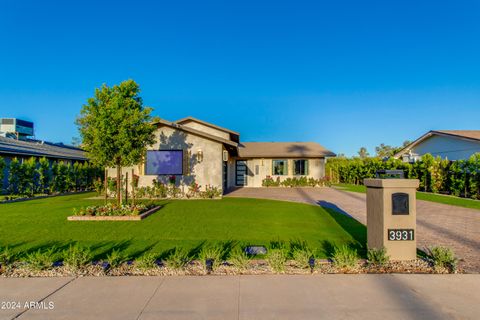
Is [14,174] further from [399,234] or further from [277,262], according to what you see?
[399,234]

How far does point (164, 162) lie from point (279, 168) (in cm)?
1156

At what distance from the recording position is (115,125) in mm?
9906

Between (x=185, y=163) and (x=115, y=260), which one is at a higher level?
(x=185, y=163)

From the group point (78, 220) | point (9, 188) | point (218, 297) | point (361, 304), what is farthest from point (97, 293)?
point (9, 188)

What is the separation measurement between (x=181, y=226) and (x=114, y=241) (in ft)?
6.54

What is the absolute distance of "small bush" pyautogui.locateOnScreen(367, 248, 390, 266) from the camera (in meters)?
4.62

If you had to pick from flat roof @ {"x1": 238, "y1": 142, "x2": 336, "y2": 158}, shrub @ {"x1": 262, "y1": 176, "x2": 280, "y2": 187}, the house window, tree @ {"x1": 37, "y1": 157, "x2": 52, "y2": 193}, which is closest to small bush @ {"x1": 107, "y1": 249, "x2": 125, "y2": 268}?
tree @ {"x1": 37, "y1": 157, "x2": 52, "y2": 193}

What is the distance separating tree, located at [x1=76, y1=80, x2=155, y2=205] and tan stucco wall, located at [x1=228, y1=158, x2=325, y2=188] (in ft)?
44.9

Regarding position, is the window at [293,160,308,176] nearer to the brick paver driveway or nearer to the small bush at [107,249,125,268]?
the brick paver driveway

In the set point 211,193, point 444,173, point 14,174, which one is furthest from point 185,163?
point 444,173

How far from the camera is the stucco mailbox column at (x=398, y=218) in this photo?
491 cm

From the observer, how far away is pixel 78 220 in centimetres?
906

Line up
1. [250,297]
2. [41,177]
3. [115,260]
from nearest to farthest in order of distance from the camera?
[250,297], [115,260], [41,177]

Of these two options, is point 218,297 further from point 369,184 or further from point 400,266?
point 369,184
